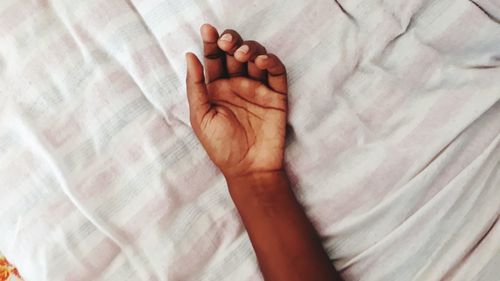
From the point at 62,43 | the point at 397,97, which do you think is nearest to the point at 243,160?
the point at 397,97

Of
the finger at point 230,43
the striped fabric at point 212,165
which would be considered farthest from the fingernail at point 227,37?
the striped fabric at point 212,165

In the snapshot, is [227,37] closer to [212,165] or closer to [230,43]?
[230,43]

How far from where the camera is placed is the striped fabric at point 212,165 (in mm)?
796

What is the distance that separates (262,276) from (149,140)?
0.30m

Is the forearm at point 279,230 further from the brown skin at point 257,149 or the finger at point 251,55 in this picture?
the finger at point 251,55

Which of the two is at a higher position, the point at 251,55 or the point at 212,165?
the point at 251,55

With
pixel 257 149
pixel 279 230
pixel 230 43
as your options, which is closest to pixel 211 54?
pixel 230 43

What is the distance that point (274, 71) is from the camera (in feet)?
2.61

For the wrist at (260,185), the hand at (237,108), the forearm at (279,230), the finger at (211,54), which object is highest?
the finger at (211,54)

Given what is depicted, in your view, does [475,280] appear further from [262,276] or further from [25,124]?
[25,124]

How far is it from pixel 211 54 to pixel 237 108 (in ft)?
0.34

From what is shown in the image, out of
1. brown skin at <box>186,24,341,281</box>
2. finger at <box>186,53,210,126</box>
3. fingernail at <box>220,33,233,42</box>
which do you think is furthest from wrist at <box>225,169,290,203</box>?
fingernail at <box>220,33,233,42</box>

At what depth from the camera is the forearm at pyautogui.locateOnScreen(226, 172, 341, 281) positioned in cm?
82

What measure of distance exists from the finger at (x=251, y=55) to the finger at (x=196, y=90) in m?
0.07
